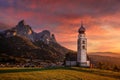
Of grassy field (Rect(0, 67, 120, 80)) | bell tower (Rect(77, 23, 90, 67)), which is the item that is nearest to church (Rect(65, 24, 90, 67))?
bell tower (Rect(77, 23, 90, 67))

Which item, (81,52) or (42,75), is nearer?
(42,75)

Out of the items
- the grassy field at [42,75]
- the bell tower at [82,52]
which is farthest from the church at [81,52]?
the grassy field at [42,75]

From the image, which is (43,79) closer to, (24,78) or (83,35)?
(24,78)

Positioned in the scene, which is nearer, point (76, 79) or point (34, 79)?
point (34, 79)

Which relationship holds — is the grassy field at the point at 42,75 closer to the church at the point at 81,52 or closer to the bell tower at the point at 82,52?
the bell tower at the point at 82,52

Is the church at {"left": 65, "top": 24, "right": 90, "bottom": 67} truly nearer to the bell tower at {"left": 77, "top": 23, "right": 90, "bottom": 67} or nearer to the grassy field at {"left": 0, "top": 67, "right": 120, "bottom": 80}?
the bell tower at {"left": 77, "top": 23, "right": 90, "bottom": 67}

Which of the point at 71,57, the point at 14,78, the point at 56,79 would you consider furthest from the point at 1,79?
the point at 71,57

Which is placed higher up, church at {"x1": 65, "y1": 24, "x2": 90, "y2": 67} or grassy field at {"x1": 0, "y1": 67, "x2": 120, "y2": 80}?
church at {"x1": 65, "y1": 24, "x2": 90, "y2": 67}

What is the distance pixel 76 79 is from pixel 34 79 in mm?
9768

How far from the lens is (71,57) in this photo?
11275 cm

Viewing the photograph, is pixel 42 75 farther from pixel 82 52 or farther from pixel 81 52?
pixel 82 52

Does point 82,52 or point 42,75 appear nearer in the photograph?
point 42,75

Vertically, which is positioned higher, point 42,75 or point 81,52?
point 81,52

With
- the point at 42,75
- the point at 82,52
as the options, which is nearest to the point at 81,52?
the point at 82,52
